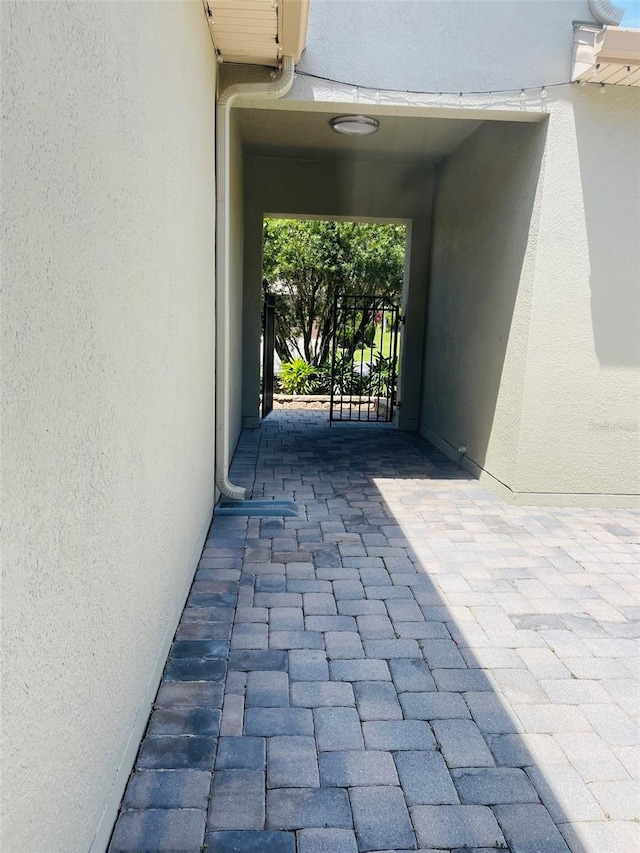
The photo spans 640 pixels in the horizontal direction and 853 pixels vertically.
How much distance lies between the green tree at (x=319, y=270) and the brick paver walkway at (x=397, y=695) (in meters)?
7.23

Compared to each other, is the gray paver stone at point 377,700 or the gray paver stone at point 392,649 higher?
the gray paver stone at point 377,700

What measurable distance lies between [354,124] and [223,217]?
1727 mm

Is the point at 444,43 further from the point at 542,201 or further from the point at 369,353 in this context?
the point at 369,353

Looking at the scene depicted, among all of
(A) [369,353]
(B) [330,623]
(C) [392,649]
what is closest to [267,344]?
(A) [369,353]

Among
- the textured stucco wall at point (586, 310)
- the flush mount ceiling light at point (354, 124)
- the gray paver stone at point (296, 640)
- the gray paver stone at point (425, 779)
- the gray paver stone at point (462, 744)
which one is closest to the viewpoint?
the gray paver stone at point (425, 779)

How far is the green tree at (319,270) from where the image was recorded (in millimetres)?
10711

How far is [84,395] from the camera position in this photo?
1303mm

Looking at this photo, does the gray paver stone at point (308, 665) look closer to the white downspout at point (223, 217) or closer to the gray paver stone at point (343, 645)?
the gray paver stone at point (343, 645)

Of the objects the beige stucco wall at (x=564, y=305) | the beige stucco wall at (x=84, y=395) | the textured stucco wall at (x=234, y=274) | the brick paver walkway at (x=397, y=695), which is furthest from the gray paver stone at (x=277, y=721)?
the textured stucco wall at (x=234, y=274)

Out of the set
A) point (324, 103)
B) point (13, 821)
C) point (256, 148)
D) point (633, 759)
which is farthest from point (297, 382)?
point (13, 821)

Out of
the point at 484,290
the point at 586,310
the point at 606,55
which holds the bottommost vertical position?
the point at 586,310

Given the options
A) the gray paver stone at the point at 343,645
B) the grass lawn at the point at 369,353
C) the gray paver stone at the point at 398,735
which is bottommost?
the gray paver stone at the point at 343,645

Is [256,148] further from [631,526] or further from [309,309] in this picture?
[631,526]

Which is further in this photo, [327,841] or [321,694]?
[321,694]
